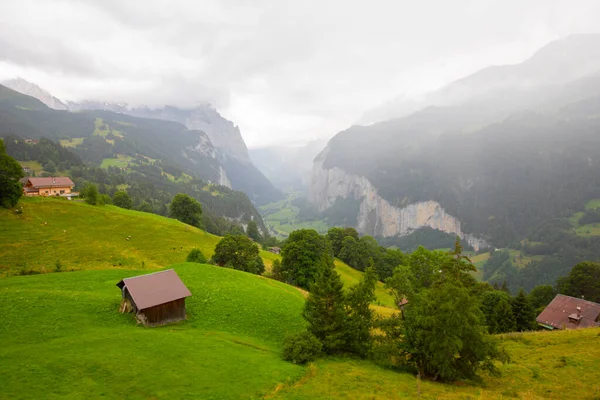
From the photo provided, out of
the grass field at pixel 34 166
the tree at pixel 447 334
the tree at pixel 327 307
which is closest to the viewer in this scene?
the tree at pixel 447 334

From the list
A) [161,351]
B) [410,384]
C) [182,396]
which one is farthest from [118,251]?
[410,384]

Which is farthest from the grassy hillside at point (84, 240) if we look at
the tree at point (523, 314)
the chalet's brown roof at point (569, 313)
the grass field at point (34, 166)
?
the grass field at point (34, 166)

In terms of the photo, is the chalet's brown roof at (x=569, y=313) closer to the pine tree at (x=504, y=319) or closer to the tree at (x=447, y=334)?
the pine tree at (x=504, y=319)

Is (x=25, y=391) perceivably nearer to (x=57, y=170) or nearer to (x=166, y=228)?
(x=166, y=228)

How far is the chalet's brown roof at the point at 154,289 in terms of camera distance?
31.0 meters

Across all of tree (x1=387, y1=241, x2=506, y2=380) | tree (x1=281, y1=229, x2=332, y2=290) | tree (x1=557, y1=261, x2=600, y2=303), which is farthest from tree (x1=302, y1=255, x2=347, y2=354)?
tree (x1=557, y1=261, x2=600, y2=303)

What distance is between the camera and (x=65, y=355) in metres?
23.2

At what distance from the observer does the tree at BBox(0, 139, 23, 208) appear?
58750 mm

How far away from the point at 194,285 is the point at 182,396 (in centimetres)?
2173

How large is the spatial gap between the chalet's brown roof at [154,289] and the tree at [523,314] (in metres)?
59.8

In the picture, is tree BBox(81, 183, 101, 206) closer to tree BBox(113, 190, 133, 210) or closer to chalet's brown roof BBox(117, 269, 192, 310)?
tree BBox(113, 190, 133, 210)

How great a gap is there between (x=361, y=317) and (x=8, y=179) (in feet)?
230

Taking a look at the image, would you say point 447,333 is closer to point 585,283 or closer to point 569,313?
point 569,313

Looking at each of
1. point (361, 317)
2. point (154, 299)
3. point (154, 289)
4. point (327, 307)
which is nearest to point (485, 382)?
point (361, 317)
